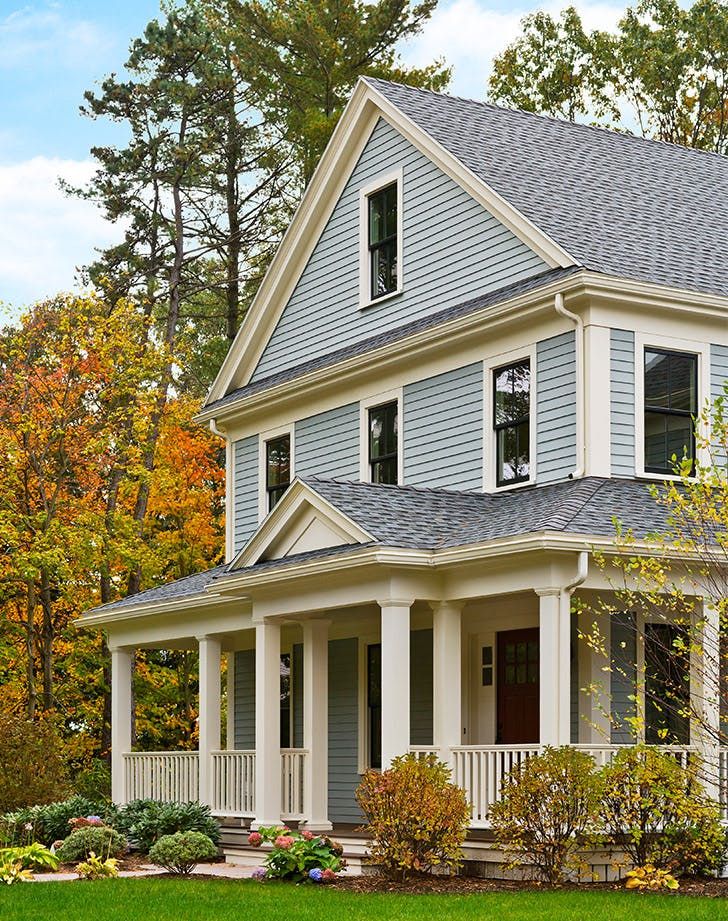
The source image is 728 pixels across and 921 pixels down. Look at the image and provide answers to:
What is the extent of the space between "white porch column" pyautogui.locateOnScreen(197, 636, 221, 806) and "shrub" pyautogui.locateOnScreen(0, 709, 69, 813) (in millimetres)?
3235

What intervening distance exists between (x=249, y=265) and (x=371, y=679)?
2315 centimetres

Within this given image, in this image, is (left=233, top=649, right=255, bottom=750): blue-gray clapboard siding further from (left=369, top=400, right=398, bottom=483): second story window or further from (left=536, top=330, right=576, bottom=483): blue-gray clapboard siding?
(left=536, top=330, right=576, bottom=483): blue-gray clapboard siding

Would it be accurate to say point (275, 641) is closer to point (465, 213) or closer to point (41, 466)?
point (465, 213)

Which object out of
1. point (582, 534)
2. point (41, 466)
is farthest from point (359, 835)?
point (41, 466)

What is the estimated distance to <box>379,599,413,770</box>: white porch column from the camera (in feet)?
55.7

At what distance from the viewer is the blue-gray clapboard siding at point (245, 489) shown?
82.1 ft

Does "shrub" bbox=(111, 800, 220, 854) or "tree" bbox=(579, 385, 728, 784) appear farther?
"shrub" bbox=(111, 800, 220, 854)

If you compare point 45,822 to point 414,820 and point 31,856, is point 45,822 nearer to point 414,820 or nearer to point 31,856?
point 31,856

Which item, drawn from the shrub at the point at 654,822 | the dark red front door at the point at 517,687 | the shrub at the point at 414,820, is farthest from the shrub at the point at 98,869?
the shrub at the point at 654,822

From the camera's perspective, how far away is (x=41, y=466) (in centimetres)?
3023

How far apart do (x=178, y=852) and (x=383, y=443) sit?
6588 mm

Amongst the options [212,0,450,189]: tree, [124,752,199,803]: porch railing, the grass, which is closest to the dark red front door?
the grass

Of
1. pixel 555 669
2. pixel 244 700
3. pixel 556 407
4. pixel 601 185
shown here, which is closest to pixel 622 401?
pixel 556 407

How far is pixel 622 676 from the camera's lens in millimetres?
17844
